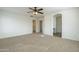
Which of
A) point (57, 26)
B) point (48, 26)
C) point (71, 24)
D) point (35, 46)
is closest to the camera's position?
point (71, 24)

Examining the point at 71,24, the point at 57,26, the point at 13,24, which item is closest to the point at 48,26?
the point at 57,26

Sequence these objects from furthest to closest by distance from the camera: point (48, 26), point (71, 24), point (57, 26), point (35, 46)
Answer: point (48, 26), point (57, 26), point (35, 46), point (71, 24)

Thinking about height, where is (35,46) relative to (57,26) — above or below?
below

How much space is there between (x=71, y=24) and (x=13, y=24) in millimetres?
1385

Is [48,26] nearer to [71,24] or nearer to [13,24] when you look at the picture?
[71,24]

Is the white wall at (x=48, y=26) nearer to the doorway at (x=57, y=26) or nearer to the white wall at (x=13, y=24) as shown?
the doorway at (x=57, y=26)

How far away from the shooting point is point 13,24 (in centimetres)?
206

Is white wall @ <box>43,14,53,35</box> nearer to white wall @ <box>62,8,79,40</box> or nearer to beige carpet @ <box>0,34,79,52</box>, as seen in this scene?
beige carpet @ <box>0,34,79,52</box>

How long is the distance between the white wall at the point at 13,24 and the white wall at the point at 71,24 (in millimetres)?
897

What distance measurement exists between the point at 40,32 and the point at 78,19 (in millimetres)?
1037

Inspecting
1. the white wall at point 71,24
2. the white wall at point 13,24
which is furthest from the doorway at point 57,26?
the white wall at point 13,24
